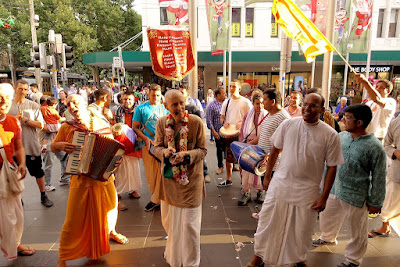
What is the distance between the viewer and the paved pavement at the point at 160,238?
347 cm

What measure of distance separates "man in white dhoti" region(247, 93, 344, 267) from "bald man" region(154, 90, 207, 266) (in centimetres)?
77

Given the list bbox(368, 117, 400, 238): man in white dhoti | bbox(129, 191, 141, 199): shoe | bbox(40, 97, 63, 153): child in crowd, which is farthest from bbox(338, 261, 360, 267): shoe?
bbox(40, 97, 63, 153): child in crowd

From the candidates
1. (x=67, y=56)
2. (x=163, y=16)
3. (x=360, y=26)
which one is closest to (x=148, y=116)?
(x=67, y=56)

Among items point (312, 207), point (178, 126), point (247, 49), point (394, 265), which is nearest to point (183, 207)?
point (178, 126)

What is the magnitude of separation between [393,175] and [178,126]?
3.03 m

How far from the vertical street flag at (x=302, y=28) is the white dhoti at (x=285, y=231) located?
2165 mm

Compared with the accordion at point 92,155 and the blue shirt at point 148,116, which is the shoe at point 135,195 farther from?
the accordion at point 92,155

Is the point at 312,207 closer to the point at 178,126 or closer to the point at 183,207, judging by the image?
the point at 183,207

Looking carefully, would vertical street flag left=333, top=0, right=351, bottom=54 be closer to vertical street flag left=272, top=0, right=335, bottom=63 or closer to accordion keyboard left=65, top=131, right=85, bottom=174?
vertical street flag left=272, top=0, right=335, bottom=63

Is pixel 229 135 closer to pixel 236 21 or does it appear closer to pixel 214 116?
pixel 214 116

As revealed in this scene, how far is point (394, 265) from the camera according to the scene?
339 centimetres

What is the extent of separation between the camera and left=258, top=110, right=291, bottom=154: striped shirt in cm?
410

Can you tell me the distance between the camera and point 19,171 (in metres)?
3.31

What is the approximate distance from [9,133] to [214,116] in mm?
4213
